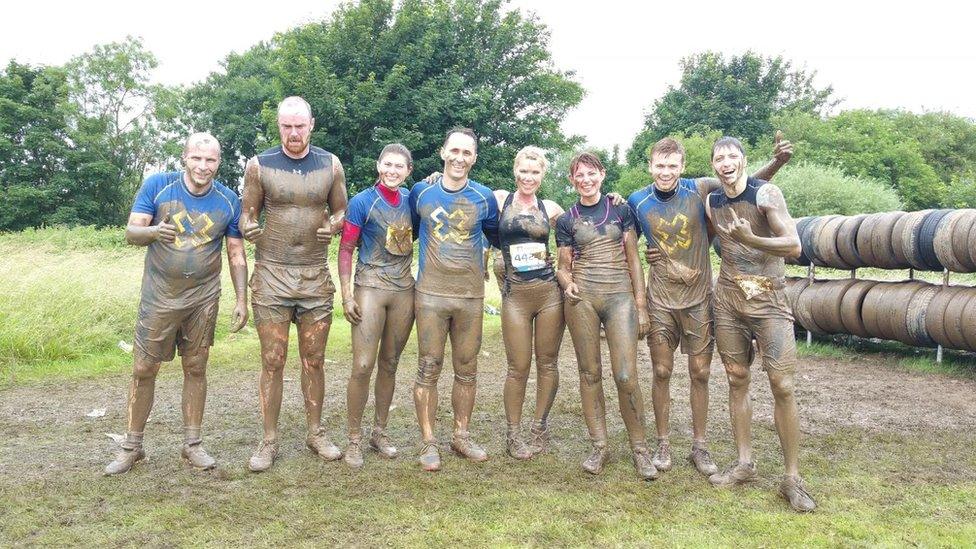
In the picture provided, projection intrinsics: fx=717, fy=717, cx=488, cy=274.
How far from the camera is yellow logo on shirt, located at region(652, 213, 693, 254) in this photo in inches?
196

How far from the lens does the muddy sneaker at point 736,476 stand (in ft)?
15.4

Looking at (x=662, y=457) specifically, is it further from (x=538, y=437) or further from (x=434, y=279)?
(x=434, y=279)

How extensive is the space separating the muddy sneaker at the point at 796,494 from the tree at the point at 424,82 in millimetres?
19743

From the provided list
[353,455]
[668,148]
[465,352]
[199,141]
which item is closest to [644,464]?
[465,352]

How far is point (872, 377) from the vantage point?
8.70m

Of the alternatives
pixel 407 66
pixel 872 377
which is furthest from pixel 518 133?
pixel 872 377

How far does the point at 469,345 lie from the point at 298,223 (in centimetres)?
149

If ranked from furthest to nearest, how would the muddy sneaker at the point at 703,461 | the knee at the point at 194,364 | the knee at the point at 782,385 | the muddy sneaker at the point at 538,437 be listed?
the muddy sneaker at the point at 538,437
the knee at the point at 194,364
the muddy sneaker at the point at 703,461
the knee at the point at 782,385

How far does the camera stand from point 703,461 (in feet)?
16.5

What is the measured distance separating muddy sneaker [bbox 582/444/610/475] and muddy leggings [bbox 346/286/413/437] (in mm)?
1544

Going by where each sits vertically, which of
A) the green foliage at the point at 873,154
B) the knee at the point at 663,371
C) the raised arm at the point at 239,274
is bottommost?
the knee at the point at 663,371

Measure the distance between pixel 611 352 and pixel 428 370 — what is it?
131cm

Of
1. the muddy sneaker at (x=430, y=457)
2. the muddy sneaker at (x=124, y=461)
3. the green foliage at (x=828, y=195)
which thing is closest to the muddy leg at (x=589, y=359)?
the muddy sneaker at (x=430, y=457)

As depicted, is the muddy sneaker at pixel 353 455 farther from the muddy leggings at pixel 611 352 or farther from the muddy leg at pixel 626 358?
the muddy leg at pixel 626 358
